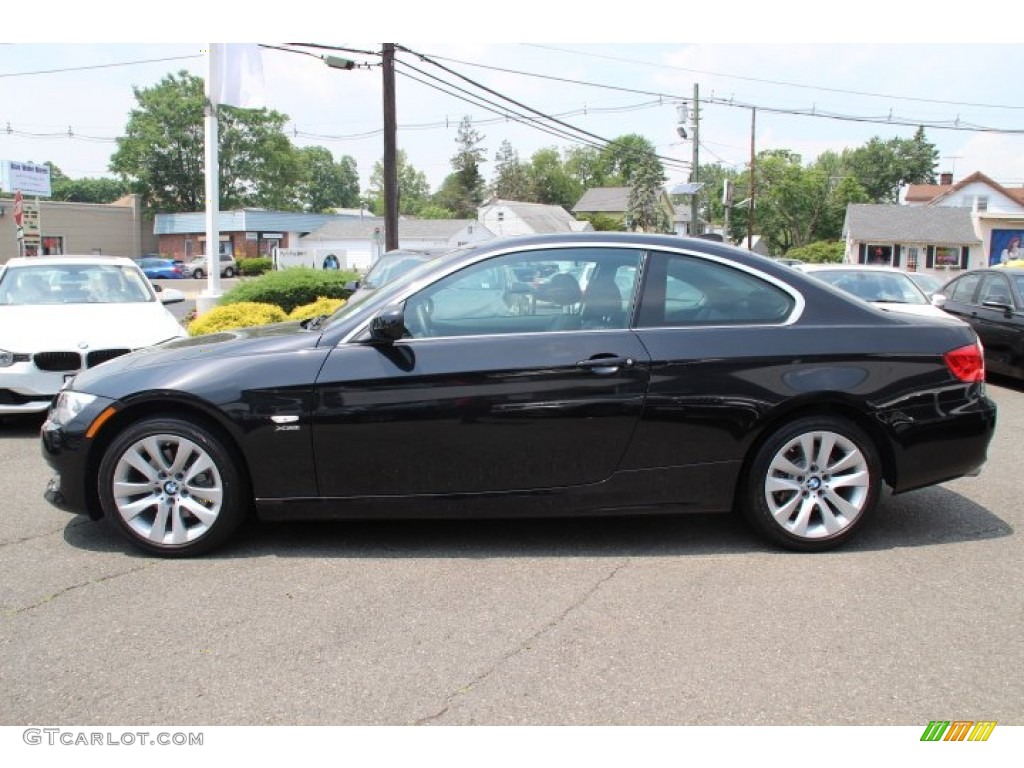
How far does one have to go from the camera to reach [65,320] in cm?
749

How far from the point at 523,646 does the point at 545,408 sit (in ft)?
3.96

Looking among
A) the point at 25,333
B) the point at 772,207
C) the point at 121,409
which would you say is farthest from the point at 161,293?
the point at 772,207

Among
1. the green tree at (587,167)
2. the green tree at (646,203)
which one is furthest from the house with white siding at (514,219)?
the green tree at (587,167)

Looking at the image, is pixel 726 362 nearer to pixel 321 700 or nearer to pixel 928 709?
pixel 928 709

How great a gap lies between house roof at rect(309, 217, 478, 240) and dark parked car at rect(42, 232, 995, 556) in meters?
64.2

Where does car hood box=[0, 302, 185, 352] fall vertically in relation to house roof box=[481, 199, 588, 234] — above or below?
below

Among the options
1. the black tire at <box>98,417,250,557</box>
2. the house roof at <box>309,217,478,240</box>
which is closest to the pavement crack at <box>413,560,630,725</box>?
the black tire at <box>98,417,250,557</box>

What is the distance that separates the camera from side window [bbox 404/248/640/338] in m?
4.26

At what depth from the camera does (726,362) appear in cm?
420

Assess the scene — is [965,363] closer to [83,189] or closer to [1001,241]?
[1001,241]

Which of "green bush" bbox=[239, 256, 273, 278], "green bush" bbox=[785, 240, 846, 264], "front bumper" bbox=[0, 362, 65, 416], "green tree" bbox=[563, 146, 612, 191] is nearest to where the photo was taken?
"front bumper" bbox=[0, 362, 65, 416]

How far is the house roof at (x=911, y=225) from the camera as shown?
2185 inches

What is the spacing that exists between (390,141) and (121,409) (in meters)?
15.0

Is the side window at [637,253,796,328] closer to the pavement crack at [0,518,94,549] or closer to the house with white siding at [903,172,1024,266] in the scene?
the pavement crack at [0,518,94,549]
